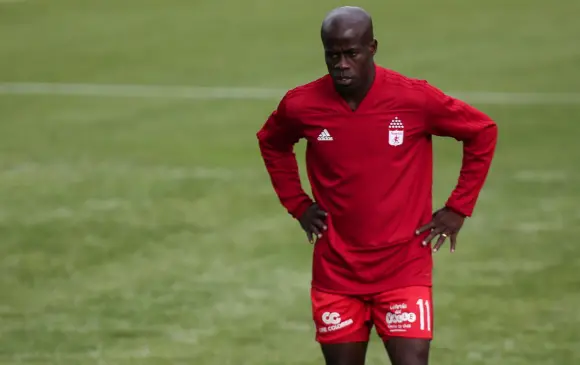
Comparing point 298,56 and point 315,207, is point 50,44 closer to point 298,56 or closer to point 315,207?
point 298,56

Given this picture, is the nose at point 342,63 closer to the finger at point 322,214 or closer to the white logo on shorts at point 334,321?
the finger at point 322,214

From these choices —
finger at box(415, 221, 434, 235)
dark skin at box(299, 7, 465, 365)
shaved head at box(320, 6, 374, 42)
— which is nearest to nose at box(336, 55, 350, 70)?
dark skin at box(299, 7, 465, 365)

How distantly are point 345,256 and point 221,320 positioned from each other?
11.7 ft

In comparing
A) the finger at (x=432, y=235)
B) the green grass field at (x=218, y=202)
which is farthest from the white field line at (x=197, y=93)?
the finger at (x=432, y=235)

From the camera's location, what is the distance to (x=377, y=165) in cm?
701

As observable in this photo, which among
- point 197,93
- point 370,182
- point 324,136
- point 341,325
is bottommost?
point 197,93

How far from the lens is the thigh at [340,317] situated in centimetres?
716

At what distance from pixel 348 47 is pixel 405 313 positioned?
53.1 inches

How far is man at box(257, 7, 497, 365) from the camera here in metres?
6.98

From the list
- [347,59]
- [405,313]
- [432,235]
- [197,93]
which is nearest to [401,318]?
[405,313]

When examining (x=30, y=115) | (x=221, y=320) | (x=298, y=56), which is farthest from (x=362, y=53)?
(x=298, y=56)

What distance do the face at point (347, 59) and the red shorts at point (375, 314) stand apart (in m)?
1.07

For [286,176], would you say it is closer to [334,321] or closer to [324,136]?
[324,136]

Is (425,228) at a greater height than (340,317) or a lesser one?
greater
